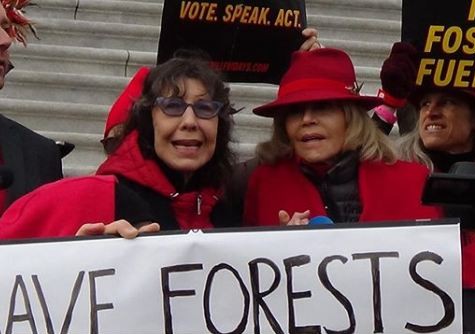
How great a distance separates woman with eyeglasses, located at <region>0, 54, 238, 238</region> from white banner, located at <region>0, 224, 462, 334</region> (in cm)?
30

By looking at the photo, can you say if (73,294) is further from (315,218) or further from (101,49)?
(101,49)

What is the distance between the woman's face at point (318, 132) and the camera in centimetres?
369

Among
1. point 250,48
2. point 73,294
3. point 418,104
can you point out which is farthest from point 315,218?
point 250,48

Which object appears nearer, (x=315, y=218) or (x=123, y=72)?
(x=315, y=218)

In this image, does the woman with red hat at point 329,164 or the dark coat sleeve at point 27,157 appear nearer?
the woman with red hat at point 329,164

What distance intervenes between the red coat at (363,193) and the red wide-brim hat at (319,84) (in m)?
0.18

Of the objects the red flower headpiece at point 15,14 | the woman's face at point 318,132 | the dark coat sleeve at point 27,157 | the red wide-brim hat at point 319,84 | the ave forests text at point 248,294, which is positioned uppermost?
the red flower headpiece at point 15,14

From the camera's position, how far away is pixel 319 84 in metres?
3.80

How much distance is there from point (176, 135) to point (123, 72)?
3893 millimetres

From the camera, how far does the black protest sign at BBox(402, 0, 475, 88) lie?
4148 mm

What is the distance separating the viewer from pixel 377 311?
9.43ft

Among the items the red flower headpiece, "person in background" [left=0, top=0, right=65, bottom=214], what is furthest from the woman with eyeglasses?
the red flower headpiece

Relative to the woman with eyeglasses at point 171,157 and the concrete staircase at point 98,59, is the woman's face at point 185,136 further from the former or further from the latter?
the concrete staircase at point 98,59

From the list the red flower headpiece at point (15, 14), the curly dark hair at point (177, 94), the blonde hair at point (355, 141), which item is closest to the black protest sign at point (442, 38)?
the blonde hair at point (355, 141)
